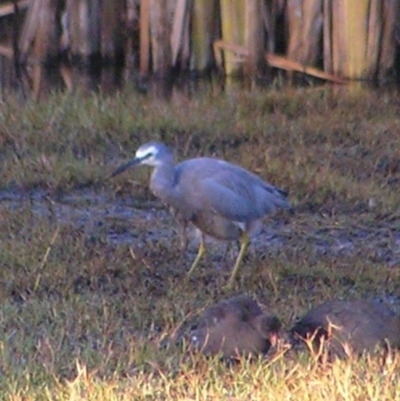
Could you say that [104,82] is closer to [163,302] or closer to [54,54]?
[54,54]

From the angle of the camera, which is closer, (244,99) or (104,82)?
(244,99)

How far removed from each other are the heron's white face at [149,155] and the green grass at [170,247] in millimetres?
515

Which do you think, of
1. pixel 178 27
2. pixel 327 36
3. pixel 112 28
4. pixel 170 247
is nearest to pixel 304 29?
pixel 327 36

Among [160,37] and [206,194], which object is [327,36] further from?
[206,194]

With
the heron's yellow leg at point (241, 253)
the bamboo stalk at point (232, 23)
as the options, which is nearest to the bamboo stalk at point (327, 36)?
the bamboo stalk at point (232, 23)

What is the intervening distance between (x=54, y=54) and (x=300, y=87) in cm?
290

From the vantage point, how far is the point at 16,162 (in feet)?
27.2

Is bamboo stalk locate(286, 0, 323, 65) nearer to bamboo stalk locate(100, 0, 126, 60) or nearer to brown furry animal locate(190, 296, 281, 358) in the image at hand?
bamboo stalk locate(100, 0, 126, 60)

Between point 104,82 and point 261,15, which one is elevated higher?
point 261,15

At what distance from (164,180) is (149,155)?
0.52 ft

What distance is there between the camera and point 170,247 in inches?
273

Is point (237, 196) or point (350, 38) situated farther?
point (350, 38)

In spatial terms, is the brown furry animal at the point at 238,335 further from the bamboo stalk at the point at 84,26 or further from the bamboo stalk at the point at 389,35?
the bamboo stalk at the point at 84,26

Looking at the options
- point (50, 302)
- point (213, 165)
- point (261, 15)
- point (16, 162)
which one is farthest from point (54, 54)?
point (50, 302)
